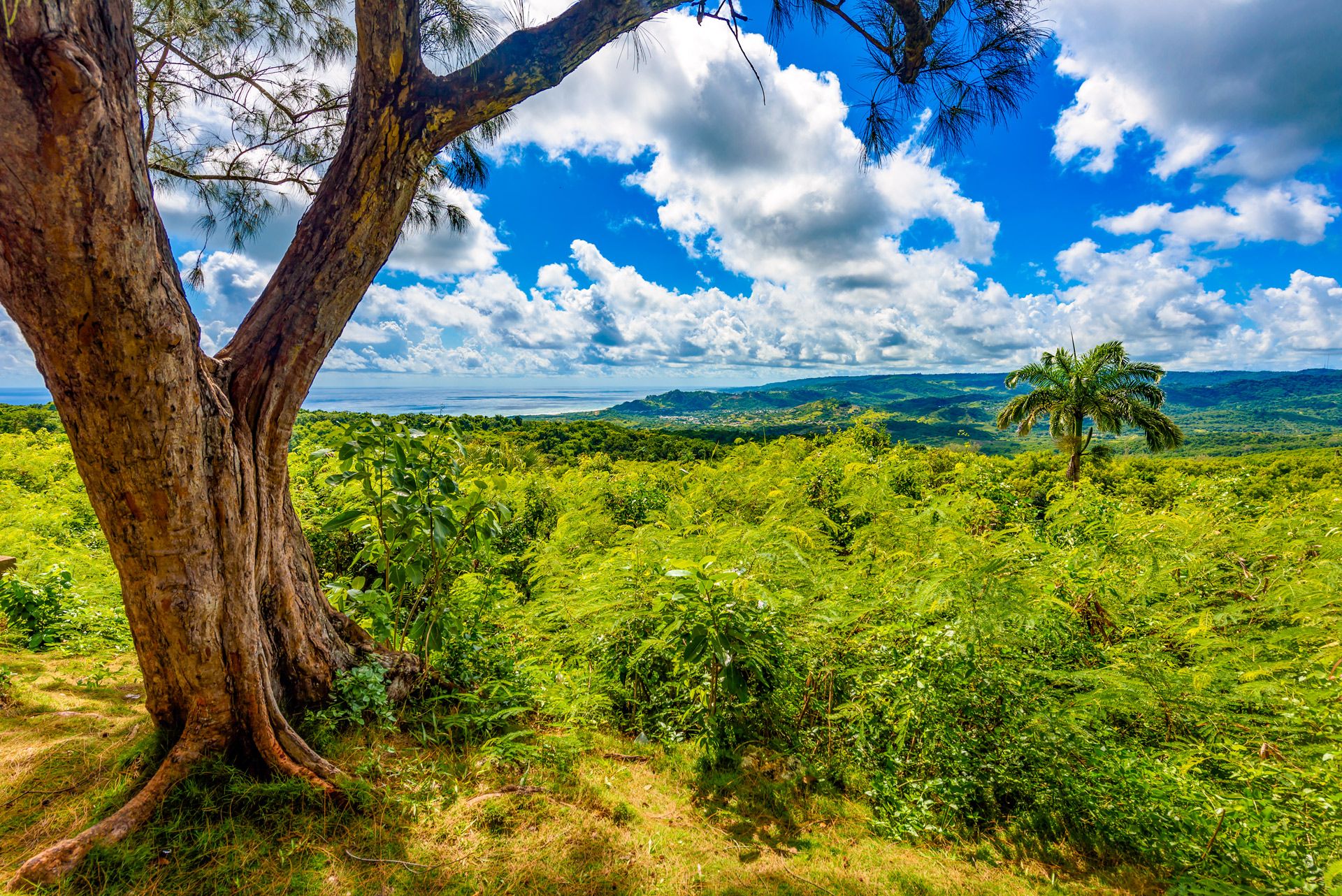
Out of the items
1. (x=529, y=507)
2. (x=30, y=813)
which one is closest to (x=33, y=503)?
(x=529, y=507)

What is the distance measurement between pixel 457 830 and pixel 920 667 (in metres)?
2.88

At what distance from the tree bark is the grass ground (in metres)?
0.22

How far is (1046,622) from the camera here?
3.59m

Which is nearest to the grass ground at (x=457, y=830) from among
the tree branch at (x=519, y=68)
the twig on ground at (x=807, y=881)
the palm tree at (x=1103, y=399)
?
the twig on ground at (x=807, y=881)

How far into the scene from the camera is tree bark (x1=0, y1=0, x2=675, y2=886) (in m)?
1.73

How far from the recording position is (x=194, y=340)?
2266mm

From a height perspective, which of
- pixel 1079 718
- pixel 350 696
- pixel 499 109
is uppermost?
pixel 499 109

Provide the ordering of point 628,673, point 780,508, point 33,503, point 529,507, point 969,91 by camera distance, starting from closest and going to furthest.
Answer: point 969,91 < point 628,673 < point 780,508 < point 33,503 < point 529,507

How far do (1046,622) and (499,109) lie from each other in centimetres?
485

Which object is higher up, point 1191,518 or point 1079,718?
point 1191,518

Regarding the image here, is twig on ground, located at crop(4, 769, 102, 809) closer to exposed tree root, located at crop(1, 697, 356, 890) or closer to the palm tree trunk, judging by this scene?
exposed tree root, located at crop(1, 697, 356, 890)

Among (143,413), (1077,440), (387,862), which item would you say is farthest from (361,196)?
(1077,440)

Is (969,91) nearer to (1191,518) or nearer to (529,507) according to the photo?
(1191,518)

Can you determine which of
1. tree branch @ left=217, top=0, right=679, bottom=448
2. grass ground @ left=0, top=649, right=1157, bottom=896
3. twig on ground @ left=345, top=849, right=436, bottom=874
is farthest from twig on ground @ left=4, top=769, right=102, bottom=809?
tree branch @ left=217, top=0, right=679, bottom=448
